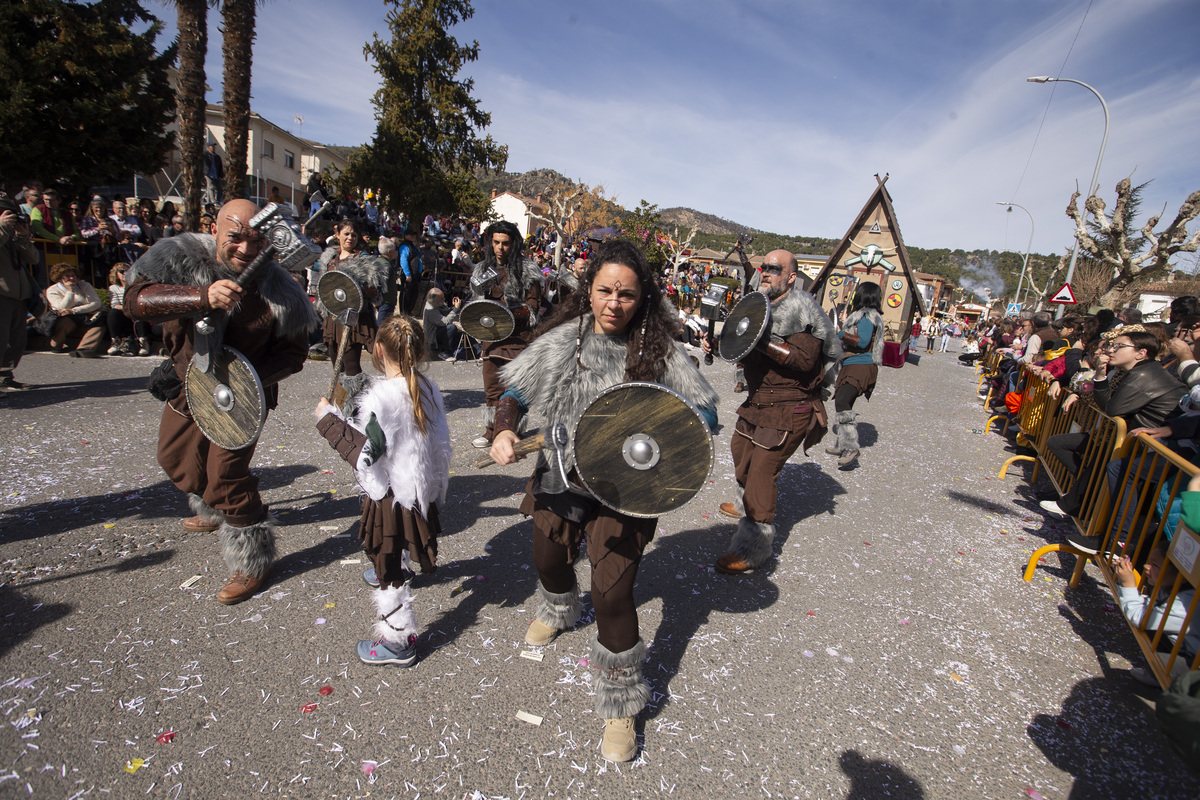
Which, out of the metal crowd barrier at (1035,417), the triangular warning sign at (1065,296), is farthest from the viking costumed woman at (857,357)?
the triangular warning sign at (1065,296)

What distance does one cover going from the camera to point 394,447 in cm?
256

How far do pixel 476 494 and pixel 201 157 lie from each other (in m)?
10.4

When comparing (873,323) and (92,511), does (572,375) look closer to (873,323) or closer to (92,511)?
(92,511)

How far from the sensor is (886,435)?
8375 millimetres

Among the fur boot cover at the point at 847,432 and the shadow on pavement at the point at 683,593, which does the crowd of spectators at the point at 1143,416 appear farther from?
the shadow on pavement at the point at 683,593

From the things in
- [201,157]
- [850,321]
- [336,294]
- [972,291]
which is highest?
[972,291]

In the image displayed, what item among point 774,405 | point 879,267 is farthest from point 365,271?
point 879,267

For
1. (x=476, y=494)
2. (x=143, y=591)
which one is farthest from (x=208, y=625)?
(x=476, y=494)

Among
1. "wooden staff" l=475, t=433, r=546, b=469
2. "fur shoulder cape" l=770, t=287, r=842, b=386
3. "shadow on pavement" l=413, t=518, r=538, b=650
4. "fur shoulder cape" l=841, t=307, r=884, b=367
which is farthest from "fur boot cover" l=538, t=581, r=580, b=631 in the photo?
"fur shoulder cape" l=841, t=307, r=884, b=367

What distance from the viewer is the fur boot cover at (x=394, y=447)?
2438mm

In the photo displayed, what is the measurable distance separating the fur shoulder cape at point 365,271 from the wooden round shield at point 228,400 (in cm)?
261

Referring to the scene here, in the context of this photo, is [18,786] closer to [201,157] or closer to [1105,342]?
[1105,342]

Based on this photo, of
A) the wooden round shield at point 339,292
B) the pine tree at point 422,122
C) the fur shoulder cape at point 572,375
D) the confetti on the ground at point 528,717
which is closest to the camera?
the fur shoulder cape at point 572,375

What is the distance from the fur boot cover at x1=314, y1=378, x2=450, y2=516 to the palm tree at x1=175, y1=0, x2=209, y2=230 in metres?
10.9
